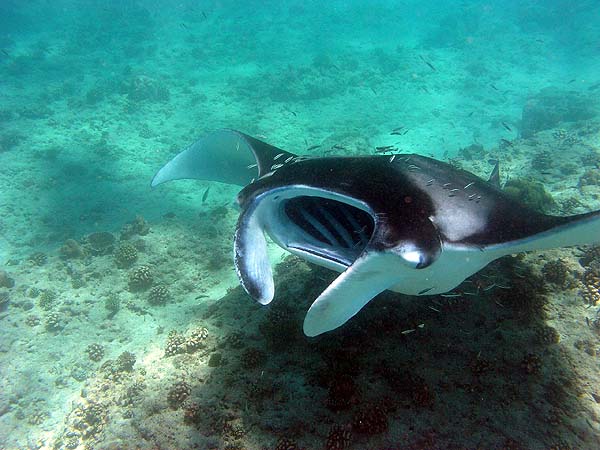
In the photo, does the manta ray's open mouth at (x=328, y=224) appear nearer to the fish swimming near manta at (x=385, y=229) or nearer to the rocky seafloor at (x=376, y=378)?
the fish swimming near manta at (x=385, y=229)

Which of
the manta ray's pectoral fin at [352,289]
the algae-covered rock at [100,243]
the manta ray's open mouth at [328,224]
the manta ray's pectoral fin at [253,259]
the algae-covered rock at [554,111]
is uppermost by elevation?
the manta ray's pectoral fin at [352,289]

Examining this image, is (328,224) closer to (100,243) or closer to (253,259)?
(253,259)

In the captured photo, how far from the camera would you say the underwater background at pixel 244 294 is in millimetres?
2889

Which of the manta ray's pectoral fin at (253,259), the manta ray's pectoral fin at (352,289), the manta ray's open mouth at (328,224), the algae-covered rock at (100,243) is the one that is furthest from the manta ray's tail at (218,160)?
the algae-covered rock at (100,243)

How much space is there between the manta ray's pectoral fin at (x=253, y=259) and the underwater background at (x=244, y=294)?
48.0 inches

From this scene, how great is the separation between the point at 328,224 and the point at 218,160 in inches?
131

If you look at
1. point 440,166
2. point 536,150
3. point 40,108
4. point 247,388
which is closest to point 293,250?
point 247,388

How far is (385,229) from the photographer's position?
2.06 meters

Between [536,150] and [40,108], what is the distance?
22.0 m

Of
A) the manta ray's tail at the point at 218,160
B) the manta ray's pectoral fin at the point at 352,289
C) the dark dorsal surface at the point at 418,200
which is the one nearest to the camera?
the manta ray's pectoral fin at the point at 352,289

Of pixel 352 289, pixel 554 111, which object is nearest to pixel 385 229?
pixel 352 289

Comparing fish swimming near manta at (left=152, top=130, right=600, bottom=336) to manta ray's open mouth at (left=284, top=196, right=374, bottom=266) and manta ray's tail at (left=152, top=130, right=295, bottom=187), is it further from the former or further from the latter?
manta ray's tail at (left=152, top=130, right=295, bottom=187)

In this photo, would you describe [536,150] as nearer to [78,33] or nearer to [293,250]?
[293,250]

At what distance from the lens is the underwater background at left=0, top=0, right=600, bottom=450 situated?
2.89 metres
